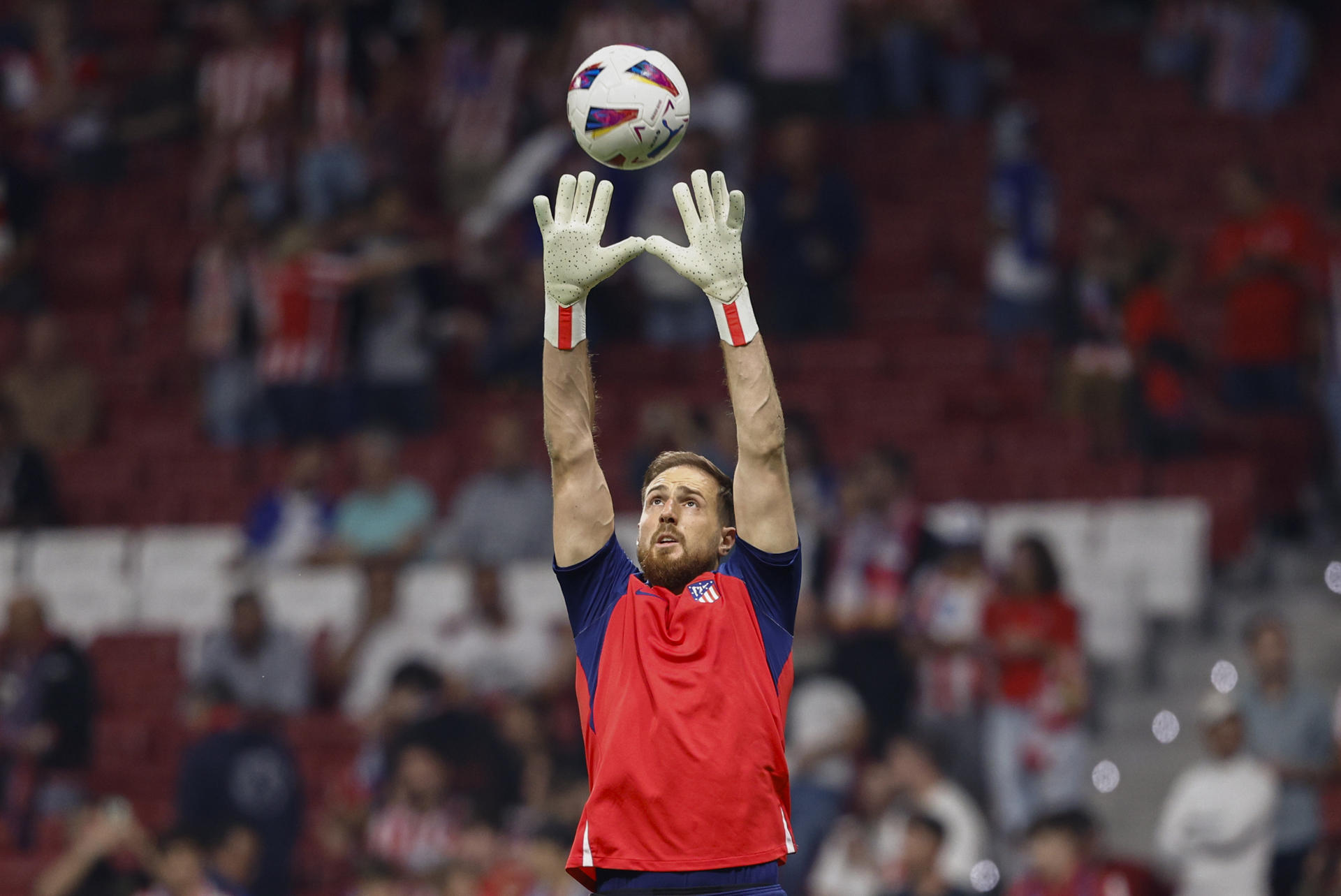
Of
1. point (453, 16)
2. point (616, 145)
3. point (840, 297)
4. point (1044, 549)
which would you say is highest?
point (453, 16)

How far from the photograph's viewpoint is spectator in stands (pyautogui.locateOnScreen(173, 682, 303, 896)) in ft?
35.9

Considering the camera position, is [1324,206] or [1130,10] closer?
[1324,206]

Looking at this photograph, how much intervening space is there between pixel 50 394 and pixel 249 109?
9.42 feet

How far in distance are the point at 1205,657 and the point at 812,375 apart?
3464mm

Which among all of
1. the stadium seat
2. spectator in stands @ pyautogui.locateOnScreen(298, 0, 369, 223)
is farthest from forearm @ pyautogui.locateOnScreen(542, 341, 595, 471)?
spectator in stands @ pyautogui.locateOnScreen(298, 0, 369, 223)

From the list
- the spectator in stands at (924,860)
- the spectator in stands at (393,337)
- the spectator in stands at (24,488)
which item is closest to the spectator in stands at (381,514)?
the spectator in stands at (393,337)

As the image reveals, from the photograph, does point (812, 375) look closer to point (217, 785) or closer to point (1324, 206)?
point (1324, 206)

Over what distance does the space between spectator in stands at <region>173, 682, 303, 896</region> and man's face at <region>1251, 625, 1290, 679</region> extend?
17.1 ft

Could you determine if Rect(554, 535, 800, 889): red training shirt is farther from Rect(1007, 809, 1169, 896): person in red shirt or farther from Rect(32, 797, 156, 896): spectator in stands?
Rect(32, 797, 156, 896): spectator in stands

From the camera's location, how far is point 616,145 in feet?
19.9

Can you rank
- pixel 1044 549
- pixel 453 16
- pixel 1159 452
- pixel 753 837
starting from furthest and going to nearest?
pixel 453 16, pixel 1159 452, pixel 1044 549, pixel 753 837

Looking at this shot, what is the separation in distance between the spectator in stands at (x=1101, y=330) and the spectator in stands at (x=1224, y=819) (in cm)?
290

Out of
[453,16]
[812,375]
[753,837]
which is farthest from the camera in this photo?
[453,16]

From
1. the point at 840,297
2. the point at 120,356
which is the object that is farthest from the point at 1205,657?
the point at 120,356
